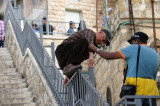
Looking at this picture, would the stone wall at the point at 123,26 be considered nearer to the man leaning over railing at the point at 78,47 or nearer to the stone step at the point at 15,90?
the stone step at the point at 15,90

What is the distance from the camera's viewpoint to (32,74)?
1087 centimetres

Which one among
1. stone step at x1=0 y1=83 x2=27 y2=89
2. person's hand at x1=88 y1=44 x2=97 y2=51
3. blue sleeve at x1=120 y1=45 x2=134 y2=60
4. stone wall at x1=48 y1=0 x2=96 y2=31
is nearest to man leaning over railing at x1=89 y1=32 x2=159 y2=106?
blue sleeve at x1=120 y1=45 x2=134 y2=60

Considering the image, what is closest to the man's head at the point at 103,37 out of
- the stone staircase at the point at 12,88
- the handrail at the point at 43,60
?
the handrail at the point at 43,60

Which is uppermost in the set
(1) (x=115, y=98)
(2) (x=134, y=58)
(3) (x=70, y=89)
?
(2) (x=134, y=58)

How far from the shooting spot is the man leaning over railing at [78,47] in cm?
701

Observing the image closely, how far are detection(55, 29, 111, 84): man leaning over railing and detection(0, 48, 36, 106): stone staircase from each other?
2.83m

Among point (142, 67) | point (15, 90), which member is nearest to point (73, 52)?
point (142, 67)

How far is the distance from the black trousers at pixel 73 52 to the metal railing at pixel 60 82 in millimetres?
240

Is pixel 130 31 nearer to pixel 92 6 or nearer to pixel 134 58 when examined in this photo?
pixel 134 58

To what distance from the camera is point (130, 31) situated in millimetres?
10938

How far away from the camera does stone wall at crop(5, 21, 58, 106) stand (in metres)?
9.16

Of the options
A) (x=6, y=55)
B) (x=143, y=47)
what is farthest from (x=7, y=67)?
(x=143, y=47)

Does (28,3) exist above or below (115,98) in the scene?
above

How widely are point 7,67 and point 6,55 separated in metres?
1.17
